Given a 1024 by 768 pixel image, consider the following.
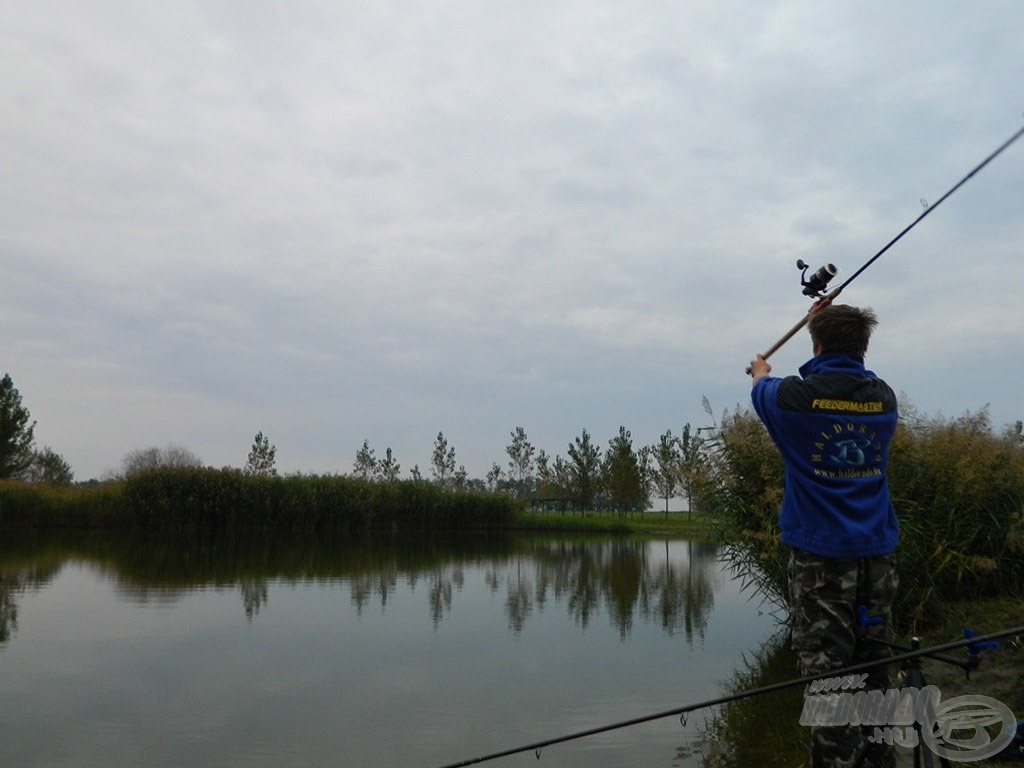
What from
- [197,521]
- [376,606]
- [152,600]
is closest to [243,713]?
[376,606]

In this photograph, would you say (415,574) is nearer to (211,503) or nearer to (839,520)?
(839,520)

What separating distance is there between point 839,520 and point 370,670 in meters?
5.64

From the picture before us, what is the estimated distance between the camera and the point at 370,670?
24.7 feet

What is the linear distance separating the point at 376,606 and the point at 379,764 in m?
6.60

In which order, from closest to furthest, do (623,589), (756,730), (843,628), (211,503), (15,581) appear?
(843,628)
(756,730)
(15,581)
(623,589)
(211,503)

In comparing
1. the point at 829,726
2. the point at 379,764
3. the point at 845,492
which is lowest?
the point at 379,764

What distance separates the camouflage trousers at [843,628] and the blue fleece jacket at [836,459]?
7cm

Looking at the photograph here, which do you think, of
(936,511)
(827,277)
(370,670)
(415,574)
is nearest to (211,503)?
(415,574)

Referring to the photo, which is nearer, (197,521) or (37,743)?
(37,743)

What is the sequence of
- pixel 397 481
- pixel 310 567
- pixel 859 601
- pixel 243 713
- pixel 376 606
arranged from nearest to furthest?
1. pixel 859 601
2. pixel 243 713
3. pixel 376 606
4. pixel 310 567
5. pixel 397 481

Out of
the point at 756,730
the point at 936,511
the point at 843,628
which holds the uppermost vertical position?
the point at 936,511

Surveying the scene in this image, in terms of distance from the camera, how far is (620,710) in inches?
247

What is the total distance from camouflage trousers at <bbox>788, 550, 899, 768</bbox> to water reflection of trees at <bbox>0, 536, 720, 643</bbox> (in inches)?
260

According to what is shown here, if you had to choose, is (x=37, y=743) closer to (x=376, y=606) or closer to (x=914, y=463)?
(x=376, y=606)
